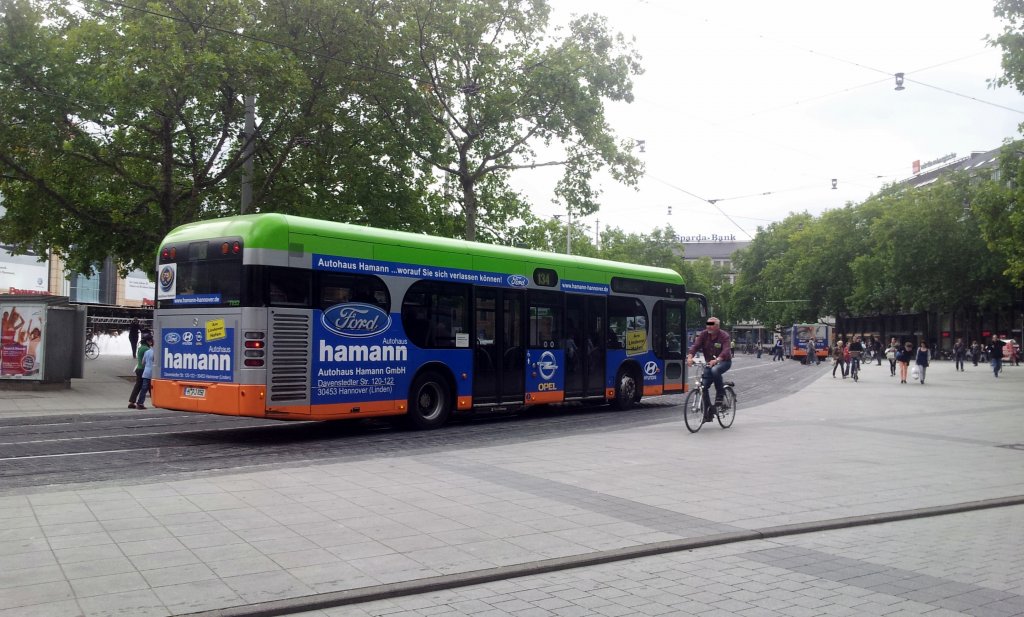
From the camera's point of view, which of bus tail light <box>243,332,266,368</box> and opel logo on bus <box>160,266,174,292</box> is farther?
opel logo on bus <box>160,266,174,292</box>

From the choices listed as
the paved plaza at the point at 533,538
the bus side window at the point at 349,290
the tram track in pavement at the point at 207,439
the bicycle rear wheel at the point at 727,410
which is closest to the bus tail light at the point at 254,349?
the bus side window at the point at 349,290

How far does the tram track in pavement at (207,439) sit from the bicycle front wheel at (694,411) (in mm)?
1273

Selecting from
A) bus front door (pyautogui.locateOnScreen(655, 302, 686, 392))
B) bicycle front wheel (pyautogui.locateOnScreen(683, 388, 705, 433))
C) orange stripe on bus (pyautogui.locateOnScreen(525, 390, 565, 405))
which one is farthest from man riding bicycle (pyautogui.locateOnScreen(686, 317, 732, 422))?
bus front door (pyautogui.locateOnScreen(655, 302, 686, 392))

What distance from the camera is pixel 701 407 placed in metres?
14.1

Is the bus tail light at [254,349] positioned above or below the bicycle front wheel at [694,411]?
above

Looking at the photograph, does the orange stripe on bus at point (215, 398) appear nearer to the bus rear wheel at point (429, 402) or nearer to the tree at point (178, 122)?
the bus rear wheel at point (429, 402)

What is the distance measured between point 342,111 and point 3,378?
34.9 feet

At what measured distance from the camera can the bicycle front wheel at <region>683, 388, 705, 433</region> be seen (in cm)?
1389

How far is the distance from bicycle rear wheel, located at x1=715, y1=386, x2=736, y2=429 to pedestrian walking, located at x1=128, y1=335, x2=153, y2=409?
423 inches

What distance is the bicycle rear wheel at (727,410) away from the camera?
14.5 m

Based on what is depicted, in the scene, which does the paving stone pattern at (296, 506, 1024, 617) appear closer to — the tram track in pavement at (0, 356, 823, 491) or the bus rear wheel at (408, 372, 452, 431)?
the tram track in pavement at (0, 356, 823, 491)

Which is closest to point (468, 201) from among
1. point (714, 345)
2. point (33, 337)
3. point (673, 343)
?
point (673, 343)

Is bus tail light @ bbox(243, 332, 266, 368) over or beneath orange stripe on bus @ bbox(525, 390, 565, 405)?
over

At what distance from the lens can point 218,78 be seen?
65.3ft
